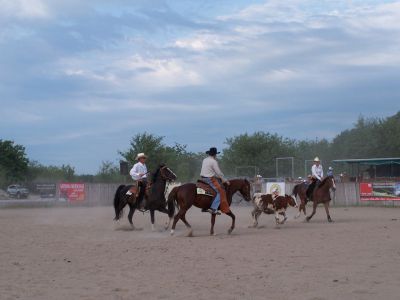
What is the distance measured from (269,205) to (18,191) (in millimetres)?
32730

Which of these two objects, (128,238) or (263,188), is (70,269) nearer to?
(128,238)

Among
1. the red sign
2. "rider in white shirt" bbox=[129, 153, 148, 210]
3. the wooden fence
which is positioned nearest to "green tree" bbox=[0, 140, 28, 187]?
the red sign

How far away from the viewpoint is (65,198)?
3984 cm

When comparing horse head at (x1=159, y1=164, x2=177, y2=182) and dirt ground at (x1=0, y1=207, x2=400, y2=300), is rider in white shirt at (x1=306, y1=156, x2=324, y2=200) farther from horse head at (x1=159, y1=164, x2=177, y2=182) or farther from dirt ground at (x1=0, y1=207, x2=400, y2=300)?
horse head at (x1=159, y1=164, x2=177, y2=182)

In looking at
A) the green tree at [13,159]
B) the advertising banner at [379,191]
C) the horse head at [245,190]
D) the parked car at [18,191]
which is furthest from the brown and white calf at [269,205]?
the green tree at [13,159]

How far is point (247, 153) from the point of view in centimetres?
6475

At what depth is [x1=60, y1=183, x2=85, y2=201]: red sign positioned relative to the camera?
39844mm

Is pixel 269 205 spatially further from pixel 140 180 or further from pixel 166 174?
pixel 140 180

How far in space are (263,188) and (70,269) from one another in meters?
28.3

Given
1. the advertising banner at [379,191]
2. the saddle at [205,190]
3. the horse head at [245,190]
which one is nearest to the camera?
the saddle at [205,190]

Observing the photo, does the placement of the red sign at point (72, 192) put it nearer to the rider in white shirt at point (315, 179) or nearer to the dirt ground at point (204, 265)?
the rider in white shirt at point (315, 179)

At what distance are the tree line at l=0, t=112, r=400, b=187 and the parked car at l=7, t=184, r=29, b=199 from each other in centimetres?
273

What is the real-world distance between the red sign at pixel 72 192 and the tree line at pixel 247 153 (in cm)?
1220

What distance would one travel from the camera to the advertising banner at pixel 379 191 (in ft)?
107
